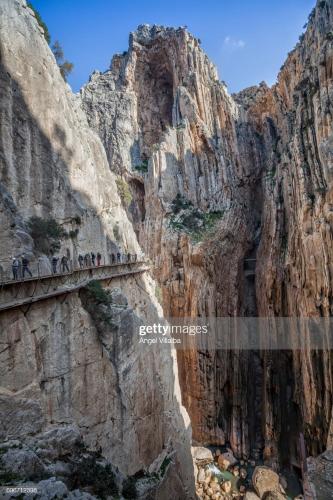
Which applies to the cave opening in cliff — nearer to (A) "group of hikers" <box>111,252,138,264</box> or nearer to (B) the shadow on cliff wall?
(A) "group of hikers" <box>111,252,138,264</box>

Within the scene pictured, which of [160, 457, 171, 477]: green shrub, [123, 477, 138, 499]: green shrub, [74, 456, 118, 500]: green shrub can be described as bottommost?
[160, 457, 171, 477]: green shrub

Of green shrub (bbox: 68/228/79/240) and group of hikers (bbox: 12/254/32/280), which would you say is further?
green shrub (bbox: 68/228/79/240)

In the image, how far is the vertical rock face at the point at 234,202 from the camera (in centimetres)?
2177

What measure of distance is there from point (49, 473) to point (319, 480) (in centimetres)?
1211

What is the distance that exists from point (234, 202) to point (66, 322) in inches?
1111

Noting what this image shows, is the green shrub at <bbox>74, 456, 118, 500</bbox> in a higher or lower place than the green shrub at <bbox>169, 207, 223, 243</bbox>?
lower

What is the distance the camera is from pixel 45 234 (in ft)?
46.4

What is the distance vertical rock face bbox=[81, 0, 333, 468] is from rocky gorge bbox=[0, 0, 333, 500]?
18 centimetres

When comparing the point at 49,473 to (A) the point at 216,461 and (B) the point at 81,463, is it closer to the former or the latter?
(B) the point at 81,463

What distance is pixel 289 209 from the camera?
86.7ft

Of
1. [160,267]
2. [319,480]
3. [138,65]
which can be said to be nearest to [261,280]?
[160,267]

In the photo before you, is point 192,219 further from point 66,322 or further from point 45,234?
point 66,322

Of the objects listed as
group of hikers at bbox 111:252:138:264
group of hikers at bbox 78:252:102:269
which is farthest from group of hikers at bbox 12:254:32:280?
group of hikers at bbox 111:252:138:264

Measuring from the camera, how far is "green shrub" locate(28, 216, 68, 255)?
13.7 m
